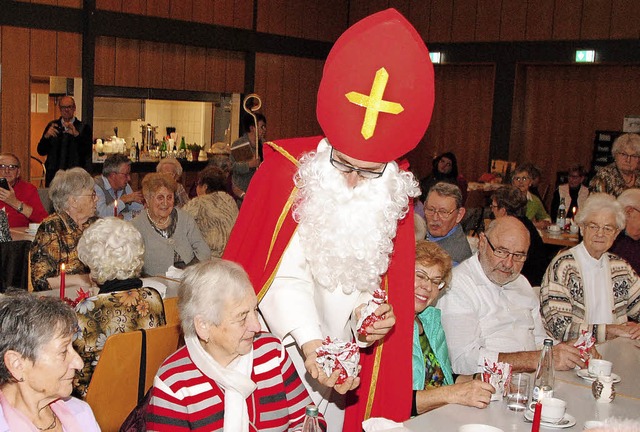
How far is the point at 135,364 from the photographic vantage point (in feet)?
10.8

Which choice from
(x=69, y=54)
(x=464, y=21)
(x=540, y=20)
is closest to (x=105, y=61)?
(x=69, y=54)

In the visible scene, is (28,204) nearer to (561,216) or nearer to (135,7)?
(135,7)

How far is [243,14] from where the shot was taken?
12055mm

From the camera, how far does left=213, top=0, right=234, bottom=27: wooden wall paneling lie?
11.7m

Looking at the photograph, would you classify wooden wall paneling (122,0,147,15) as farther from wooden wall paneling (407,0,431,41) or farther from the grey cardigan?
the grey cardigan

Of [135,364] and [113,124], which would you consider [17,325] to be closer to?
[135,364]

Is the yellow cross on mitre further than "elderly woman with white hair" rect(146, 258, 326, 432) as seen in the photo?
Yes

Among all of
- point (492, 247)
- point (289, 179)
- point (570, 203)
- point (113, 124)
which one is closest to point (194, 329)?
point (289, 179)

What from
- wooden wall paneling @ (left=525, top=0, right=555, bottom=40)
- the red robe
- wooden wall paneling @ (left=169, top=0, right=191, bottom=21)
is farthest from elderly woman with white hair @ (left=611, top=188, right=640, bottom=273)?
wooden wall paneling @ (left=169, top=0, right=191, bottom=21)

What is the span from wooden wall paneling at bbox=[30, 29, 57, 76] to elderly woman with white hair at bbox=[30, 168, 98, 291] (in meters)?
4.99

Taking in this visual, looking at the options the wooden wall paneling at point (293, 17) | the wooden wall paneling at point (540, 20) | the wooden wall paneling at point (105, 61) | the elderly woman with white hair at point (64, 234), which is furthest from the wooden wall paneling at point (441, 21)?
the elderly woman with white hair at point (64, 234)

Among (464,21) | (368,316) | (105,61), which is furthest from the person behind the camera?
(464,21)

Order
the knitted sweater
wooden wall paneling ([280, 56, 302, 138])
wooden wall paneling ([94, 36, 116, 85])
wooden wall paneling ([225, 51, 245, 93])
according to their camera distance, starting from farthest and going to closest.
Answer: wooden wall paneling ([280, 56, 302, 138]) < wooden wall paneling ([225, 51, 245, 93]) < wooden wall paneling ([94, 36, 116, 85]) < the knitted sweater

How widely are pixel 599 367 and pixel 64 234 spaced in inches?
127
